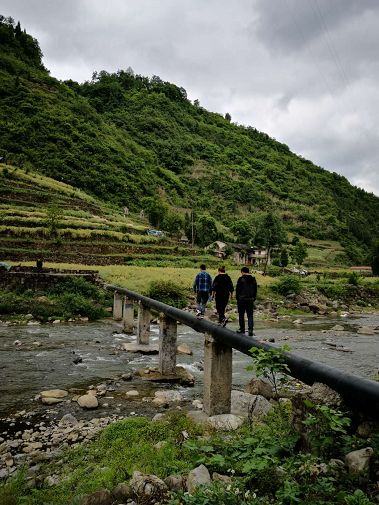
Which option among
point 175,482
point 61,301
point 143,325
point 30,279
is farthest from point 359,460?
point 30,279

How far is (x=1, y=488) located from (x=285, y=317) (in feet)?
106

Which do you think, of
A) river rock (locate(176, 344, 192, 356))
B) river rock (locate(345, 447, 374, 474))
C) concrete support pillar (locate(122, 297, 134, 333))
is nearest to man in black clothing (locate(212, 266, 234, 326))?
river rock (locate(345, 447, 374, 474))

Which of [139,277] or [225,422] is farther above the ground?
[139,277]

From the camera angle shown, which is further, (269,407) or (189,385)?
(189,385)

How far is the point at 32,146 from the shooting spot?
104562 mm

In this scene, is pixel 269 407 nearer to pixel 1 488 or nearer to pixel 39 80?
pixel 1 488

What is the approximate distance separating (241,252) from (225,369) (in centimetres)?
7849

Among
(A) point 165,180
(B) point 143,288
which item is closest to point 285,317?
(B) point 143,288

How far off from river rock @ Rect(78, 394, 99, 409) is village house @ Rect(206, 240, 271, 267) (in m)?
62.8

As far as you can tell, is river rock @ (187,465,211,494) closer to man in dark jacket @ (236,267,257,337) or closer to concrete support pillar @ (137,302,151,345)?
man in dark jacket @ (236,267,257,337)

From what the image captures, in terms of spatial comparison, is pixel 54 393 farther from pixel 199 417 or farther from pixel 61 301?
pixel 61 301

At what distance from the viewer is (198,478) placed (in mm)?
5242

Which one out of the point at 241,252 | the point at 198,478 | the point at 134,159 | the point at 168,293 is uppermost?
the point at 134,159

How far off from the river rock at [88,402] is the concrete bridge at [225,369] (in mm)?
3321
